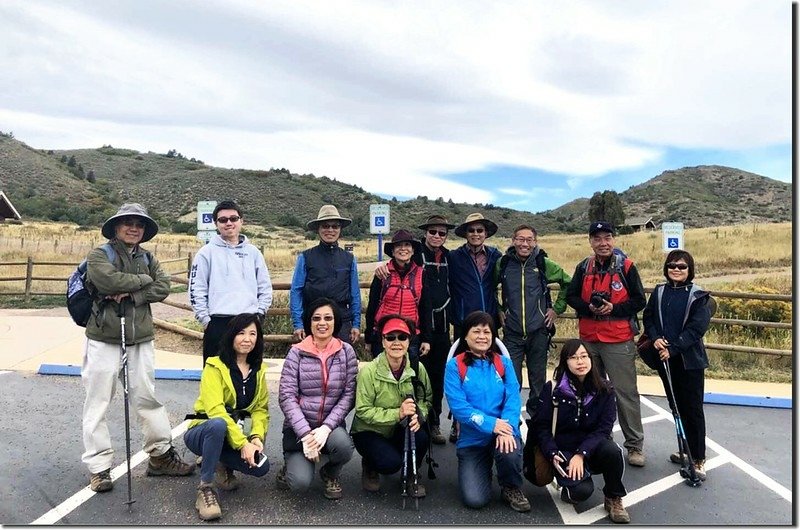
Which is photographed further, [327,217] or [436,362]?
[436,362]

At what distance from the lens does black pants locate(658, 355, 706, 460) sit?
4035mm

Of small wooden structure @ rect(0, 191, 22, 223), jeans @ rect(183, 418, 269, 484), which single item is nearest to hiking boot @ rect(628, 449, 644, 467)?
jeans @ rect(183, 418, 269, 484)

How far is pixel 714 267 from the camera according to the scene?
20016 mm

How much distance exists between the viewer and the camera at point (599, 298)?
14.1ft

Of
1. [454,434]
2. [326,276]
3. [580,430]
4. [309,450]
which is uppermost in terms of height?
[326,276]

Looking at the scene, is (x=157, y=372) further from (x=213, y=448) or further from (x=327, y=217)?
(x=213, y=448)

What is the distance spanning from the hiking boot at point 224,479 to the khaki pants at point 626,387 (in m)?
2.79

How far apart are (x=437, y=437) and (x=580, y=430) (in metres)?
1.44

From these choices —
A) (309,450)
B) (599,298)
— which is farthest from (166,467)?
(599,298)

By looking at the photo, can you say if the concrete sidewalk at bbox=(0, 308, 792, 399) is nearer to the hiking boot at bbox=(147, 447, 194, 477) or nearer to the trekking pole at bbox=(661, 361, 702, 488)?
the trekking pole at bbox=(661, 361, 702, 488)

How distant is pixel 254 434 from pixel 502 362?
1701 mm

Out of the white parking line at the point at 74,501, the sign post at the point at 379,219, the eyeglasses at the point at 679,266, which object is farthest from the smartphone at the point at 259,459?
the sign post at the point at 379,219

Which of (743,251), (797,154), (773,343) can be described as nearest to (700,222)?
(743,251)

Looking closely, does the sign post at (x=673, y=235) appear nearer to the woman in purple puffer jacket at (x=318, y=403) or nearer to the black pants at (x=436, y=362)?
the black pants at (x=436, y=362)
